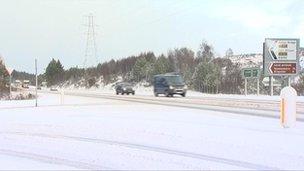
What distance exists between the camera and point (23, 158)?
12.2 m

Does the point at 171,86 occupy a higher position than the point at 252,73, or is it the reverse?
the point at 252,73

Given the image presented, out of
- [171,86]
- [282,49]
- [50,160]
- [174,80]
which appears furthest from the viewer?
[282,49]

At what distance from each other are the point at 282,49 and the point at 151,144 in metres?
45.4

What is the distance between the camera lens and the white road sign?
56500mm

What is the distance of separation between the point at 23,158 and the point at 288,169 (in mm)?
5244

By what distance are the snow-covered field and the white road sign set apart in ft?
123

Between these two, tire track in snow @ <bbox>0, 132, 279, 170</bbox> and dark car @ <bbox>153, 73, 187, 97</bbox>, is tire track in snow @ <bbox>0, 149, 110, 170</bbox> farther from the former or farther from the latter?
dark car @ <bbox>153, 73, 187, 97</bbox>

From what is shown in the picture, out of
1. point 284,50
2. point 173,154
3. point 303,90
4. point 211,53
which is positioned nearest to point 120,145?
point 173,154

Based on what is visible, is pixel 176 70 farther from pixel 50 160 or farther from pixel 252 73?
pixel 50 160

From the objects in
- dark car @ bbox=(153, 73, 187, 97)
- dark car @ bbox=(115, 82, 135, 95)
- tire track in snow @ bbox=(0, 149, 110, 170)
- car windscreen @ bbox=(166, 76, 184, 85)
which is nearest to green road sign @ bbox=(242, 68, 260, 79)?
dark car @ bbox=(153, 73, 187, 97)

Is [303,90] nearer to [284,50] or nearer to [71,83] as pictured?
[284,50]

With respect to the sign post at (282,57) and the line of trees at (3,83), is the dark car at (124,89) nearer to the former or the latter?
the line of trees at (3,83)

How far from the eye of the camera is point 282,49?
5709cm

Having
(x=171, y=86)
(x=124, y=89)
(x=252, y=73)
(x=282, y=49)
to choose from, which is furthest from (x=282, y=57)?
(x=124, y=89)
